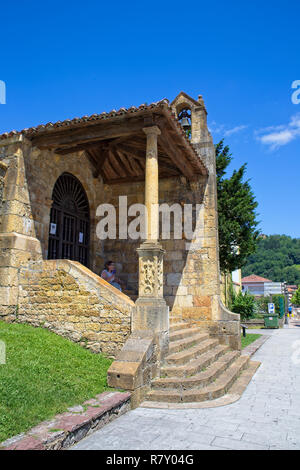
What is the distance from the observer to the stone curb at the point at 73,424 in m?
3.03

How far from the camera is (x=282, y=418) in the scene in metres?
4.57

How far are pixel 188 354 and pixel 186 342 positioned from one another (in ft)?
2.04

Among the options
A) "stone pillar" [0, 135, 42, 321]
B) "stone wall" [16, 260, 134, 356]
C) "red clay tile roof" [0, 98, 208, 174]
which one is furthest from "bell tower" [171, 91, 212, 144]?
"stone wall" [16, 260, 134, 356]

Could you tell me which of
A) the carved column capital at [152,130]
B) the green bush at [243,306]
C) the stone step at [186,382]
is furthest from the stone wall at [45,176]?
the green bush at [243,306]

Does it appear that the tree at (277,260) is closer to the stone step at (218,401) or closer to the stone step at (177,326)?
the stone step at (177,326)

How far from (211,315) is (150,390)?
3.83m

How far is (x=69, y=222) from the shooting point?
9.11 metres

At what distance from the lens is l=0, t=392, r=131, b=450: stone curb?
303cm

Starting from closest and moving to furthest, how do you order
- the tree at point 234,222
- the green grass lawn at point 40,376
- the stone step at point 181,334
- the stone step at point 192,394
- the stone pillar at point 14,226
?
the green grass lawn at point 40,376
the stone step at point 192,394
the stone pillar at point 14,226
the stone step at point 181,334
the tree at point 234,222

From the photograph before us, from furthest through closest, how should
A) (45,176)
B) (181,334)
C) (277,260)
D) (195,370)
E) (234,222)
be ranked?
(277,260)
(234,222)
(45,176)
(181,334)
(195,370)

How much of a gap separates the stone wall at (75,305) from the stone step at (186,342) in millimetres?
1065

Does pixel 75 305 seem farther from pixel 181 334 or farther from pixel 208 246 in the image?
pixel 208 246

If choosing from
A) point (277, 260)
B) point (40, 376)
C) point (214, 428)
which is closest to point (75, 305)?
point (40, 376)

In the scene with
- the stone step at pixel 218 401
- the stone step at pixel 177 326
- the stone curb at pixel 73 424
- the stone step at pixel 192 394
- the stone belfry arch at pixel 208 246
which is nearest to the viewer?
the stone curb at pixel 73 424
